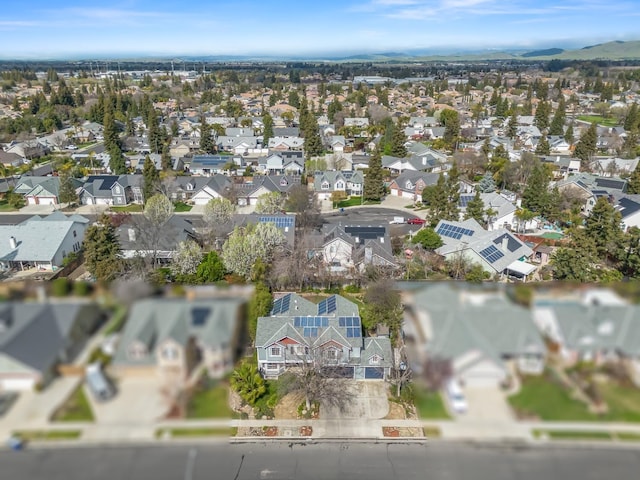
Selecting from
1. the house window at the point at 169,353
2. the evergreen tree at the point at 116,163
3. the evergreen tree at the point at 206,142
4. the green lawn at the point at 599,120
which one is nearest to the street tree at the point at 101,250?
the house window at the point at 169,353

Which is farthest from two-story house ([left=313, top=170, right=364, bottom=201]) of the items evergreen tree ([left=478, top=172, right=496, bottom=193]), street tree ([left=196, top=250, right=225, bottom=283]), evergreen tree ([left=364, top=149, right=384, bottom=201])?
street tree ([left=196, top=250, right=225, bottom=283])

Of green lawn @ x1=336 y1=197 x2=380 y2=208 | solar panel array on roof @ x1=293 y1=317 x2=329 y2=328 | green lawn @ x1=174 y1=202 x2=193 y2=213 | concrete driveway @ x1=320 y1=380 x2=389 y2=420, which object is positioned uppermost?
solar panel array on roof @ x1=293 y1=317 x2=329 y2=328

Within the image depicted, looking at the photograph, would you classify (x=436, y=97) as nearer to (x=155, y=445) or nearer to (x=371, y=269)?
(x=371, y=269)

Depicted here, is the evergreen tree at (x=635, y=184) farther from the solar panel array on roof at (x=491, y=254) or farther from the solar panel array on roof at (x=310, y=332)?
the solar panel array on roof at (x=310, y=332)

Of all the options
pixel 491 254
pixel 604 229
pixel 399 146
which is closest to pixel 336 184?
pixel 399 146

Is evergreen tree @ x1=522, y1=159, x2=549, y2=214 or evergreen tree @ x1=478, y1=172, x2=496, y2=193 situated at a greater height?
evergreen tree @ x1=522, y1=159, x2=549, y2=214

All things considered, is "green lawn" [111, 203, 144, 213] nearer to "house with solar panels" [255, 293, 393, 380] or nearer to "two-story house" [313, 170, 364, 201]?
"two-story house" [313, 170, 364, 201]

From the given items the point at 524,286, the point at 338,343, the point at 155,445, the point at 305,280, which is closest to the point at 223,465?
the point at 338,343
